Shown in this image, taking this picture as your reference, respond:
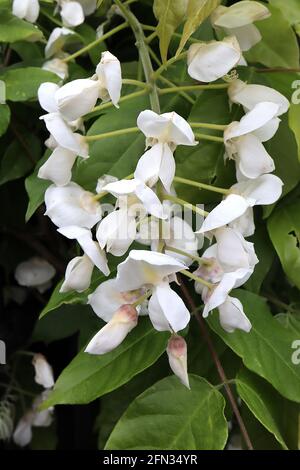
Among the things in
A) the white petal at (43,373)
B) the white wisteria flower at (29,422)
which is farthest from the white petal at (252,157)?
the white wisteria flower at (29,422)

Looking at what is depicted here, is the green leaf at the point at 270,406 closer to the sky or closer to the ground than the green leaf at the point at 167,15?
closer to the ground

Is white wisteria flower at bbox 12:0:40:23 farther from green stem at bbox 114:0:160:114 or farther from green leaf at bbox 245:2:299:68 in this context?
green leaf at bbox 245:2:299:68

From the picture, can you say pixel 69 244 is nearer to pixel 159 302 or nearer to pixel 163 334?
pixel 163 334

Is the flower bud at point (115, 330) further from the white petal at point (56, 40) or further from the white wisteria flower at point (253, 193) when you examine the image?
the white petal at point (56, 40)

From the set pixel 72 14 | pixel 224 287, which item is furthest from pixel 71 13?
pixel 224 287

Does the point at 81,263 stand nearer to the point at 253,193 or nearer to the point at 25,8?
the point at 253,193
